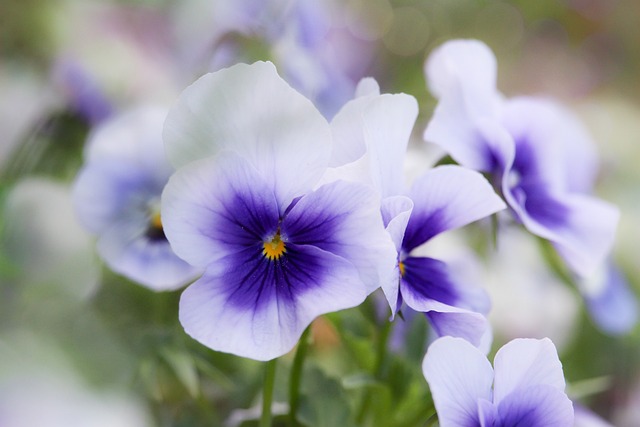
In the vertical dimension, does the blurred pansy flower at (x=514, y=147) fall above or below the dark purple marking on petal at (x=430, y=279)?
above

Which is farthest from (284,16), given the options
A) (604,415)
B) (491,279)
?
(604,415)

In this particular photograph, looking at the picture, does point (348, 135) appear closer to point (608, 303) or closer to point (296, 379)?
point (296, 379)

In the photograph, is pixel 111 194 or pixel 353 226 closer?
pixel 353 226

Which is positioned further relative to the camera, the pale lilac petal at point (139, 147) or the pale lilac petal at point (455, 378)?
the pale lilac petal at point (139, 147)

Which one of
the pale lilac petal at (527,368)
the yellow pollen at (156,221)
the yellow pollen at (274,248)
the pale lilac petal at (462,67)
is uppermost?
the pale lilac petal at (462,67)

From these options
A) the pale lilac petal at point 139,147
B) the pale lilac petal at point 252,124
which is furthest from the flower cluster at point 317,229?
the pale lilac petal at point 139,147

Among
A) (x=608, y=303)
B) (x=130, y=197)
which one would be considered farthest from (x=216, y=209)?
(x=608, y=303)

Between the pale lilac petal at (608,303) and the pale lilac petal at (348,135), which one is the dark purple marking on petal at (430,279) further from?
the pale lilac petal at (608,303)
